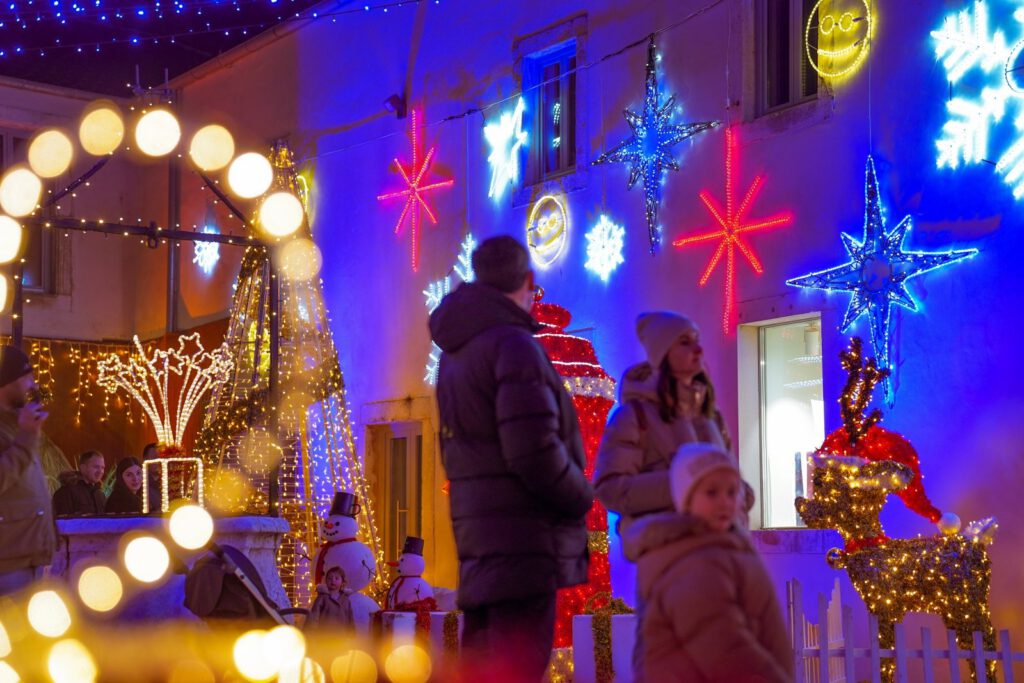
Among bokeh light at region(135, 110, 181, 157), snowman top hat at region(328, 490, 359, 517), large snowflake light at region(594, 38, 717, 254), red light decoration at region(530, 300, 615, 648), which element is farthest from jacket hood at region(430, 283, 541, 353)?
large snowflake light at region(594, 38, 717, 254)

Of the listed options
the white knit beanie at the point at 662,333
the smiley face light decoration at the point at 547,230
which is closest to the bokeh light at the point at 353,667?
the white knit beanie at the point at 662,333

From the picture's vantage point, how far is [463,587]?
4.99 meters

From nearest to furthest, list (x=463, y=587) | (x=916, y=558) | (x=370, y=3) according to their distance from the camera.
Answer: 1. (x=463, y=587)
2. (x=916, y=558)
3. (x=370, y=3)

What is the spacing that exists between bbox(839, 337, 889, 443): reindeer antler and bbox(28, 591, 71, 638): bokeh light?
4.89m

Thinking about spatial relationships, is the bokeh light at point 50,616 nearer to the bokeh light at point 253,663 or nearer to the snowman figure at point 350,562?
the bokeh light at point 253,663

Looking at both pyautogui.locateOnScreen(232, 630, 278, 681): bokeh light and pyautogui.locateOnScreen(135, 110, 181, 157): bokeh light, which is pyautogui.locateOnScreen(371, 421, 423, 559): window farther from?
pyautogui.locateOnScreen(232, 630, 278, 681): bokeh light

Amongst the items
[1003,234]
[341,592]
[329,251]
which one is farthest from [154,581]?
[329,251]

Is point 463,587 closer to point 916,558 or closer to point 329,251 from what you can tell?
point 916,558

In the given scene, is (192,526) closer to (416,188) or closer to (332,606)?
(332,606)

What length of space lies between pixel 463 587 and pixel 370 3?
12791 mm

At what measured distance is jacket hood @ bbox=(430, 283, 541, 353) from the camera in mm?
5066

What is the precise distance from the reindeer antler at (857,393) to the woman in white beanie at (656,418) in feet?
12.8

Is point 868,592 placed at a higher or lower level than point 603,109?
lower

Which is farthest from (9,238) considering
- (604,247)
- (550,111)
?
(550,111)
